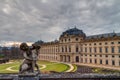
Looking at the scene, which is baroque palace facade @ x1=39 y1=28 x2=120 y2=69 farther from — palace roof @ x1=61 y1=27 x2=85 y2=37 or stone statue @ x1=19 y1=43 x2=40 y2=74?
stone statue @ x1=19 y1=43 x2=40 y2=74

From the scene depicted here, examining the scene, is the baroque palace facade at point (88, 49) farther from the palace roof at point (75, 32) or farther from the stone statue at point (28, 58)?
the stone statue at point (28, 58)

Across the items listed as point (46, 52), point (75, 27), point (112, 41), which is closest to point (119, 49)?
point (112, 41)

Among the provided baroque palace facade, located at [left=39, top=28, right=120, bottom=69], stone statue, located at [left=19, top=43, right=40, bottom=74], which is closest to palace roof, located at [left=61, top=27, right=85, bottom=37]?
baroque palace facade, located at [left=39, top=28, right=120, bottom=69]

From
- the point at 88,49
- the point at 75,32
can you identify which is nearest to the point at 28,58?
the point at 88,49

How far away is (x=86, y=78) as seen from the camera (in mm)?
10117

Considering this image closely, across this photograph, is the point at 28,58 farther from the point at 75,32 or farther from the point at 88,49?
the point at 75,32

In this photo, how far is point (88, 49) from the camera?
55.9 meters

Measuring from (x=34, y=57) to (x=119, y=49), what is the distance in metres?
39.9

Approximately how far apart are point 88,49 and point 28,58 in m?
48.5

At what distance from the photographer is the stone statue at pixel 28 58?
9.13 meters

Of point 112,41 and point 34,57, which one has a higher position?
point 112,41

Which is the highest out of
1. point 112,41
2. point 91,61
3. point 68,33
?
point 68,33

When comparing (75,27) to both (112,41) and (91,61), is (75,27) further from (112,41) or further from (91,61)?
(112,41)

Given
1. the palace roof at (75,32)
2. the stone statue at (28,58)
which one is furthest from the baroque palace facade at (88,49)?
the stone statue at (28,58)
